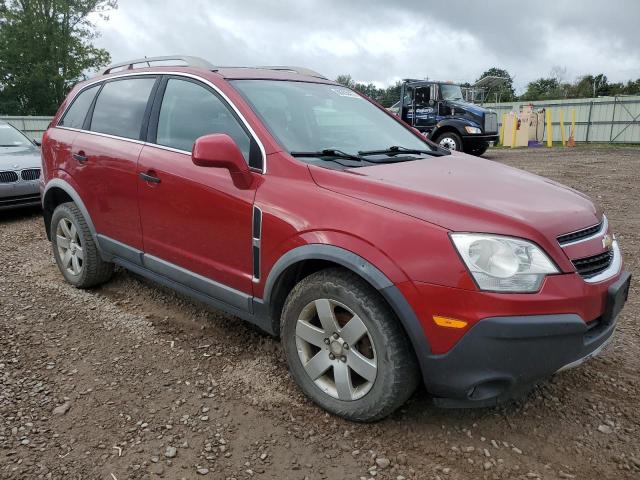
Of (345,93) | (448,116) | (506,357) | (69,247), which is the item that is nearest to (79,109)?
(69,247)

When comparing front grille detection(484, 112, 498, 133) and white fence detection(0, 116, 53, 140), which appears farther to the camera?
white fence detection(0, 116, 53, 140)

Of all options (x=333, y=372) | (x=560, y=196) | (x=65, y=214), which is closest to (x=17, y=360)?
(x=65, y=214)

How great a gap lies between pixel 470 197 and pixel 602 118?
23.6 metres

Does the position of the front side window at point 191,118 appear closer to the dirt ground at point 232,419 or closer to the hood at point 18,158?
the dirt ground at point 232,419

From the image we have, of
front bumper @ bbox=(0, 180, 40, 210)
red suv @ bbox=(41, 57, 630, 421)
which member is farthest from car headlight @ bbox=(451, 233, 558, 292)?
front bumper @ bbox=(0, 180, 40, 210)

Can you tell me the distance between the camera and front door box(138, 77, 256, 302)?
9.30 feet

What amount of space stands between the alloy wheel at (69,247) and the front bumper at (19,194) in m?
3.29

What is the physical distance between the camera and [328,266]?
253 cm

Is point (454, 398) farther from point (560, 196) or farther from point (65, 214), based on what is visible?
point (65, 214)

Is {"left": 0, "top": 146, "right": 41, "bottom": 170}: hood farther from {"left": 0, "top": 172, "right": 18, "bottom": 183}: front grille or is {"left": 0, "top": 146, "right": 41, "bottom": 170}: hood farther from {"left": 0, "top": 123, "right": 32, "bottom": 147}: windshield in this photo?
{"left": 0, "top": 123, "right": 32, "bottom": 147}: windshield

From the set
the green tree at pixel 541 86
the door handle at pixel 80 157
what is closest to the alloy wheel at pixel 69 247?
the door handle at pixel 80 157

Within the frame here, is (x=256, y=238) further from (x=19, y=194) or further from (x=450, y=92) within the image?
(x=450, y=92)

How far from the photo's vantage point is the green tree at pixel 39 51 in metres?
36.4

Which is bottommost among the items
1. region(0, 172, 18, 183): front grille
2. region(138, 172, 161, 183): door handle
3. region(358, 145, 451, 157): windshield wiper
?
region(0, 172, 18, 183): front grille
